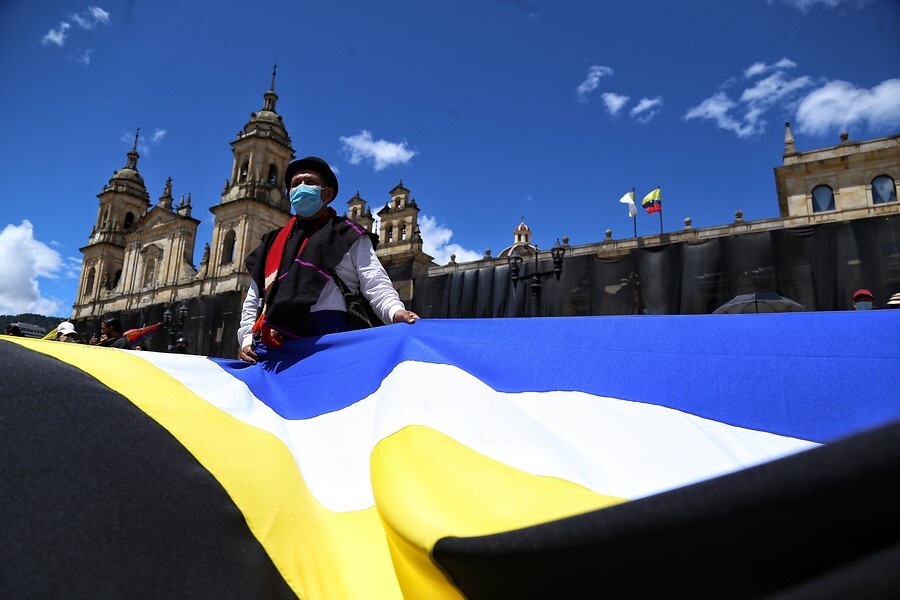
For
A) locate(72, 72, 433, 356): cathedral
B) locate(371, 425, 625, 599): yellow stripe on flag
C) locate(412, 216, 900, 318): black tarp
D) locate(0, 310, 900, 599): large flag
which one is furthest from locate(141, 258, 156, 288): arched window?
locate(371, 425, 625, 599): yellow stripe on flag

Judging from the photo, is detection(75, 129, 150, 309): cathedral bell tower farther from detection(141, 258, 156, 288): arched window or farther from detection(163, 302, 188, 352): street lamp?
detection(163, 302, 188, 352): street lamp

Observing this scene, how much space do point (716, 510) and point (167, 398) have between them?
1.40m

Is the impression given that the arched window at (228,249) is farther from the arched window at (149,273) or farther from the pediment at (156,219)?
the arched window at (149,273)

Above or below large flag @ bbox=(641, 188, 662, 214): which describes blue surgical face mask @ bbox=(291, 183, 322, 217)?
below

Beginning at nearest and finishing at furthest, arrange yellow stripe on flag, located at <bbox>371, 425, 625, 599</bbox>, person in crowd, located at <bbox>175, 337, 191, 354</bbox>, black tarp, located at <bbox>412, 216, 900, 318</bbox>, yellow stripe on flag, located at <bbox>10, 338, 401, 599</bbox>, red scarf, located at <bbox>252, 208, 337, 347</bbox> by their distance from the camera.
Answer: yellow stripe on flag, located at <bbox>371, 425, 625, 599</bbox> < yellow stripe on flag, located at <bbox>10, 338, 401, 599</bbox> < red scarf, located at <bbox>252, 208, 337, 347</bbox> < black tarp, located at <bbox>412, 216, 900, 318</bbox> < person in crowd, located at <bbox>175, 337, 191, 354</bbox>

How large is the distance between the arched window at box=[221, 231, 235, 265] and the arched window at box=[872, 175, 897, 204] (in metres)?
35.1

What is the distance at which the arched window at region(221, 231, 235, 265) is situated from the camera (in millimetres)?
30906

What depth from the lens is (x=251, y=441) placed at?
4.61 ft

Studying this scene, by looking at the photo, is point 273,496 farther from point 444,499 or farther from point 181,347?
point 181,347

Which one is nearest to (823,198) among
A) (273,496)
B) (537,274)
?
(537,274)

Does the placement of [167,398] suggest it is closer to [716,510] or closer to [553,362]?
[553,362]

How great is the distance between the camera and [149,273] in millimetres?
35375

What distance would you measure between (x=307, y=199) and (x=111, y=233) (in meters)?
44.5

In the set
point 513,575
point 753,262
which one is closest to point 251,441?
point 513,575
